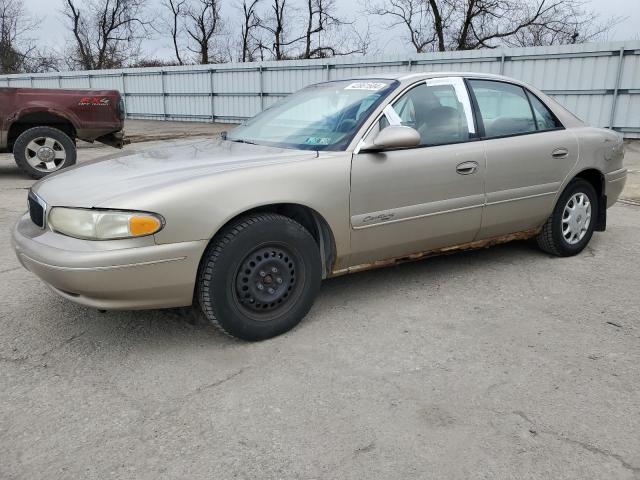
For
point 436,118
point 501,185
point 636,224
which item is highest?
point 436,118

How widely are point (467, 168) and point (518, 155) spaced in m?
0.54

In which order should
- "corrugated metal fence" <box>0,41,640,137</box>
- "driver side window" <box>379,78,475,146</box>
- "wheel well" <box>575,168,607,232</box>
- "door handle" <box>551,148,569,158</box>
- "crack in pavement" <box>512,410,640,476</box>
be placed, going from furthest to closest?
"corrugated metal fence" <box>0,41,640,137</box> → "wheel well" <box>575,168,607,232</box> → "door handle" <box>551,148,569,158</box> → "driver side window" <box>379,78,475,146</box> → "crack in pavement" <box>512,410,640,476</box>

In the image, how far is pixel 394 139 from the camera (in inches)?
130

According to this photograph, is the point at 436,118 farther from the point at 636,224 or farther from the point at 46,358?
the point at 636,224

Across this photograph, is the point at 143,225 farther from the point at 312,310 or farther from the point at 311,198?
the point at 312,310

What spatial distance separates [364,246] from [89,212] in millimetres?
1567

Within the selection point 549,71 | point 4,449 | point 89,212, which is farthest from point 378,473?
point 549,71

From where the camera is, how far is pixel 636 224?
19.8 ft

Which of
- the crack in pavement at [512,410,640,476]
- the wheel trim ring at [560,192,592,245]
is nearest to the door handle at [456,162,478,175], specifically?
the wheel trim ring at [560,192,592,245]

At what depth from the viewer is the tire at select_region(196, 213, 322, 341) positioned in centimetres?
293

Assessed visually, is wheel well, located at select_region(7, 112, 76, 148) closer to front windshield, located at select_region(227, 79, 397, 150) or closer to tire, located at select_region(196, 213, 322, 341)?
front windshield, located at select_region(227, 79, 397, 150)

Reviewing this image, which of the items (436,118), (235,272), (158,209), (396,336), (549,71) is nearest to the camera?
(158,209)

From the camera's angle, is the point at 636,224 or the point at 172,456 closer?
the point at 172,456

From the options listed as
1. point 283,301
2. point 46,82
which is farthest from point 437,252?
point 46,82
